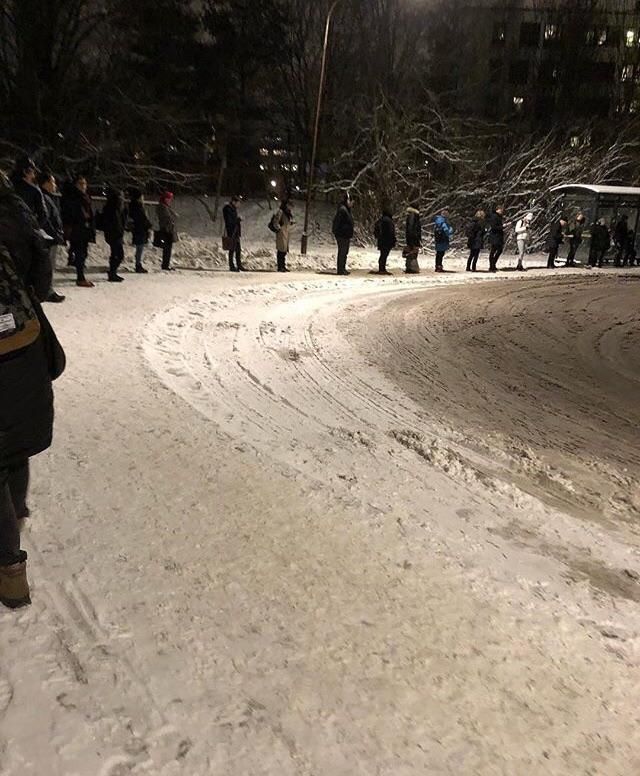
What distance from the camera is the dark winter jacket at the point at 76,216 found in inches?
388

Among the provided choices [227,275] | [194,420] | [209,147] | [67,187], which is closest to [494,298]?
[227,275]

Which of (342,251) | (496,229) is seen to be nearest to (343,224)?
(342,251)

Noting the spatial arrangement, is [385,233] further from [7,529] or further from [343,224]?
[7,529]

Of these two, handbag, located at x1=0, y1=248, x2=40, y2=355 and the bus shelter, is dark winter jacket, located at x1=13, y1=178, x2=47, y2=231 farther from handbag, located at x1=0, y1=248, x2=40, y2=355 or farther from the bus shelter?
the bus shelter

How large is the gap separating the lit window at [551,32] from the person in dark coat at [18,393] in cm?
4262

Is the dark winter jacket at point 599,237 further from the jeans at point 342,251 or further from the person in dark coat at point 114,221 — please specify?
the person in dark coat at point 114,221

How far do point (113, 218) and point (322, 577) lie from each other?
30.3ft

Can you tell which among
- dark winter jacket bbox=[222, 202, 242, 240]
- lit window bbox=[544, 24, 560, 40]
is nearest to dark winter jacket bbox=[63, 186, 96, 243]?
dark winter jacket bbox=[222, 202, 242, 240]

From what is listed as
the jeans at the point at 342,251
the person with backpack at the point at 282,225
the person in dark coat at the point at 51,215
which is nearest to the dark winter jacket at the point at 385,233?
the jeans at the point at 342,251

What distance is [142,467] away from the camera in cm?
398

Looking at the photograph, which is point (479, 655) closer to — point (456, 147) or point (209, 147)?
point (456, 147)

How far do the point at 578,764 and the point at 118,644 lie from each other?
1692 millimetres

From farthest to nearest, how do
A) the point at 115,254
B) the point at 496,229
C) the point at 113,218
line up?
the point at 496,229 → the point at 115,254 → the point at 113,218

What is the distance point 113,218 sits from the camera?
1066 cm
